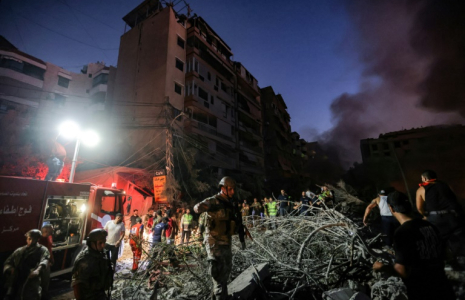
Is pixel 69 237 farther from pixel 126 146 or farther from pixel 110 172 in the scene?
pixel 126 146

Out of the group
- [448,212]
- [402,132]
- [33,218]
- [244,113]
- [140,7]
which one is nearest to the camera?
[448,212]

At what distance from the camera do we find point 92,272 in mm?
2820

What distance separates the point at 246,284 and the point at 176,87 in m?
21.5

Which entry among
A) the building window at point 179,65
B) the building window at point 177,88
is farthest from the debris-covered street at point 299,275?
the building window at point 179,65

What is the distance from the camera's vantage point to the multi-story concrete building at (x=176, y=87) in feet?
65.9

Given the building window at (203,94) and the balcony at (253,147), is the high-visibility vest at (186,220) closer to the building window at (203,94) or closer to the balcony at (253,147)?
the building window at (203,94)

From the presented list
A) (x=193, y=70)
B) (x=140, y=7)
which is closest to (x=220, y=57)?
(x=193, y=70)

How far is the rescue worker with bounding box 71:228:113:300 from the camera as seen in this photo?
272 cm

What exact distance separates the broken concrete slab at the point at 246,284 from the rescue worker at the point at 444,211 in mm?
2919

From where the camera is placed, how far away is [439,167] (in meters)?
36.0

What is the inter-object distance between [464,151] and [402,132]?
14018mm

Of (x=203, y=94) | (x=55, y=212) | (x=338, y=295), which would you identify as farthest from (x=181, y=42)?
(x=338, y=295)

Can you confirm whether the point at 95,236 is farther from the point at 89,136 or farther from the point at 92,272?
the point at 89,136

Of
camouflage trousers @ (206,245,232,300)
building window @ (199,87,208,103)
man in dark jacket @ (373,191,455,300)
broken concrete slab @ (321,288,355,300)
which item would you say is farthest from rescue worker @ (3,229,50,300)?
building window @ (199,87,208,103)
